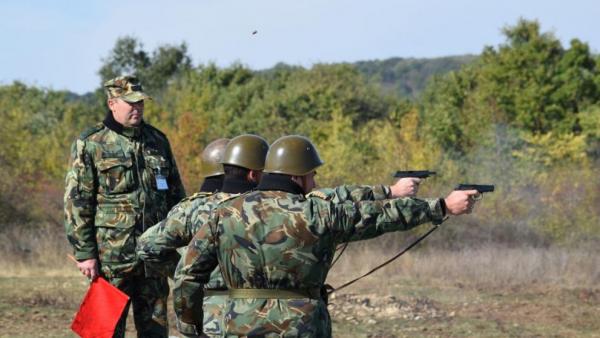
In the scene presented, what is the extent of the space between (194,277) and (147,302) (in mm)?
2503

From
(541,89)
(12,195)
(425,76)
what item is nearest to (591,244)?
(12,195)

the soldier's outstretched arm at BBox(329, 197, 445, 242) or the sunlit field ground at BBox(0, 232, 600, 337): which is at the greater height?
the soldier's outstretched arm at BBox(329, 197, 445, 242)

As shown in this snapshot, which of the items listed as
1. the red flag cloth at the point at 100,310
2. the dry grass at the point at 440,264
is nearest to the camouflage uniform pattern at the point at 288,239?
the red flag cloth at the point at 100,310

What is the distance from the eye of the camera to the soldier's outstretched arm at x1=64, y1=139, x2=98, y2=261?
8.55 meters

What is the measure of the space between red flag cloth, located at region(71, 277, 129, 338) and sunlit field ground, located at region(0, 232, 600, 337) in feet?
13.7

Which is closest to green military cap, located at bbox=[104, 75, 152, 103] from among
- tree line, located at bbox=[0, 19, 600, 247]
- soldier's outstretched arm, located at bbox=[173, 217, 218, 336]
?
soldier's outstretched arm, located at bbox=[173, 217, 218, 336]

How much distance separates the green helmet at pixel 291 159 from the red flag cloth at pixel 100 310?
2.87m

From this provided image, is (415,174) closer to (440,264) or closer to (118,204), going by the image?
(118,204)

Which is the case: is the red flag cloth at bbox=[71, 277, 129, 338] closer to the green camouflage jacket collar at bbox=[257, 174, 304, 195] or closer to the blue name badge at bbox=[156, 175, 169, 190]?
the blue name badge at bbox=[156, 175, 169, 190]

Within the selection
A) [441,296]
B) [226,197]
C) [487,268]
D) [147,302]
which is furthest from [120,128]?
[487,268]

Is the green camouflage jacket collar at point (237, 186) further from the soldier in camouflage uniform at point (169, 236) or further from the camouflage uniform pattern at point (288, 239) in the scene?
the camouflage uniform pattern at point (288, 239)

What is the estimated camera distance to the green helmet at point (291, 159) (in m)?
5.86

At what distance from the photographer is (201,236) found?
603cm

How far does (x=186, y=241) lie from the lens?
6918 mm
